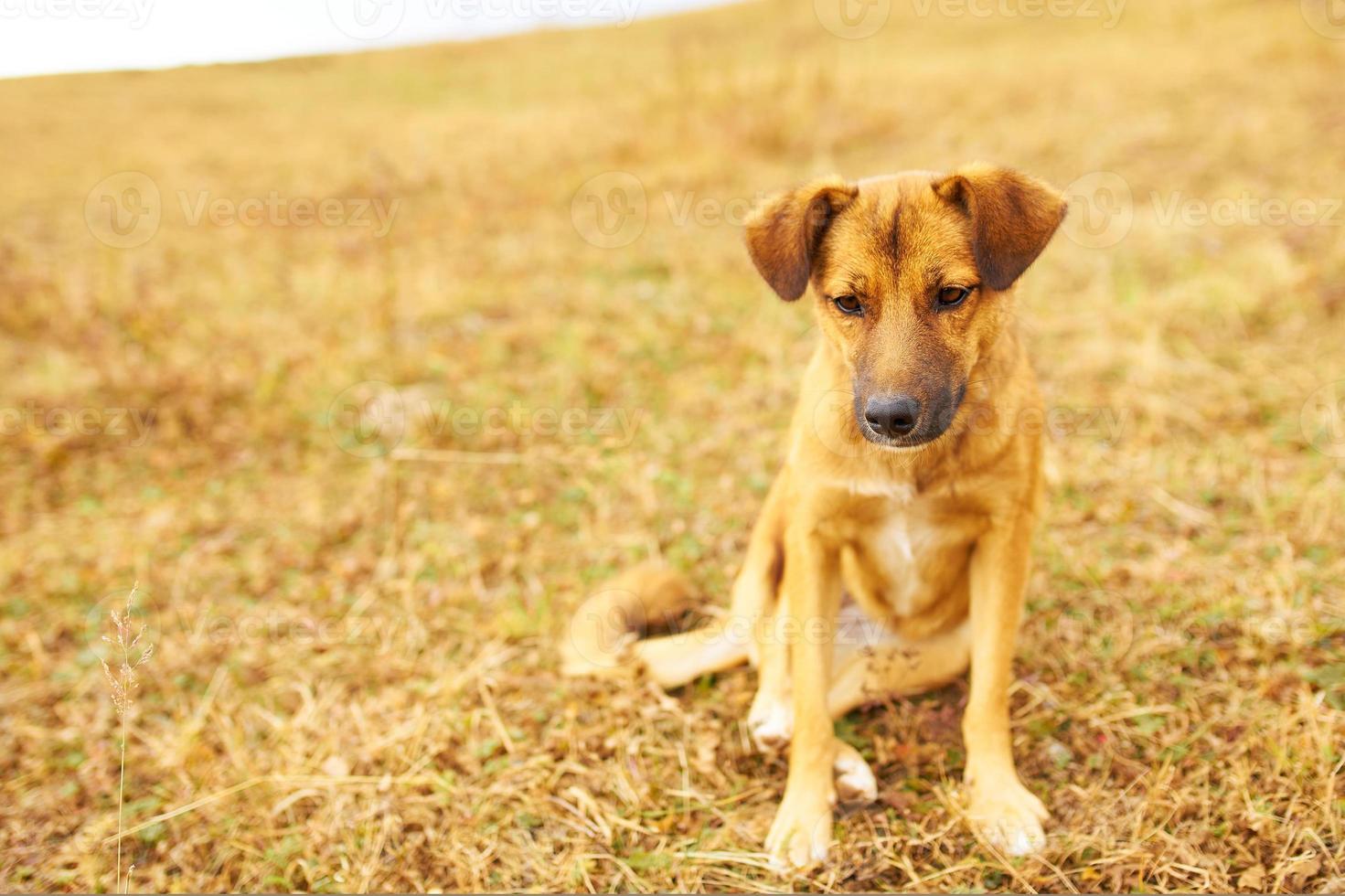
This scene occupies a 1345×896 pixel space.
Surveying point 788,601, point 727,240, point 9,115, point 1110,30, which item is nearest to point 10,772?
point 788,601

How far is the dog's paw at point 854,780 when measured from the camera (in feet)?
11.0

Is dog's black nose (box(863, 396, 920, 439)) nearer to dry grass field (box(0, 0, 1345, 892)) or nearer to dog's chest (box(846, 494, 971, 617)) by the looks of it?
dog's chest (box(846, 494, 971, 617))

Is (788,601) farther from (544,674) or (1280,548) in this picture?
(1280,548)

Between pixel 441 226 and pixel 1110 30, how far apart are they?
1307cm

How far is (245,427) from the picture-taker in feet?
21.8

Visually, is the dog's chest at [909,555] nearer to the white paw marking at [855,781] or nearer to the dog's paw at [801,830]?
the white paw marking at [855,781]

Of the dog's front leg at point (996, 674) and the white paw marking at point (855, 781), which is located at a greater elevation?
the dog's front leg at point (996, 674)

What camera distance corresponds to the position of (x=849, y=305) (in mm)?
3236

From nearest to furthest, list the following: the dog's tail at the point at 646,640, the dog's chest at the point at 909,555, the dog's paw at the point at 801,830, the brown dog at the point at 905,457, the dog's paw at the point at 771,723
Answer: the brown dog at the point at 905,457 < the dog's paw at the point at 801,830 < the dog's chest at the point at 909,555 < the dog's paw at the point at 771,723 < the dog's tail at the point at 646,640

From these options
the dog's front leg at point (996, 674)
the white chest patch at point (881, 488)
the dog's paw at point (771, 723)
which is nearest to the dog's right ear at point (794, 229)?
the white chest patch at point (881, 488)

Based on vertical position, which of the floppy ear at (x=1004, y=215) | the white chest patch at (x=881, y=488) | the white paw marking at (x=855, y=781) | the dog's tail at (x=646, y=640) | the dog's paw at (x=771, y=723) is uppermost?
the floppy ear at (x=1004, y=215)

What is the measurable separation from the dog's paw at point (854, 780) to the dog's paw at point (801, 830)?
0.08 metres

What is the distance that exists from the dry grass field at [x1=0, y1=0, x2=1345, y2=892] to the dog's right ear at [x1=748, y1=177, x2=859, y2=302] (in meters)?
1.04

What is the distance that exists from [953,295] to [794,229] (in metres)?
0.60
